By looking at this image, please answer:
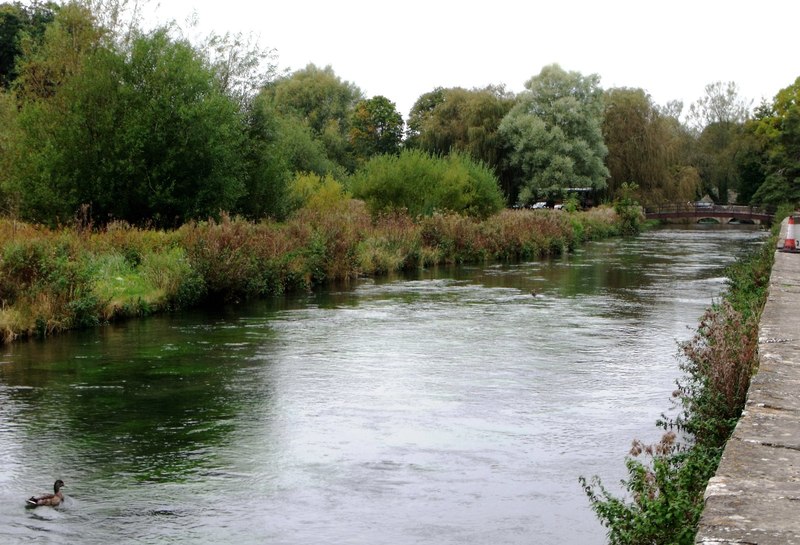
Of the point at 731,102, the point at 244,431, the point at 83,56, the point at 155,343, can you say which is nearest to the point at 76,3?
the point at 83,56

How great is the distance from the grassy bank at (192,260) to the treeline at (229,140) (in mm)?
2096

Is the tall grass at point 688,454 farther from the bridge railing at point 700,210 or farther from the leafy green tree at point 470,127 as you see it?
the bridge railing at point 700,210

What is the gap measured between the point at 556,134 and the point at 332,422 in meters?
53.7

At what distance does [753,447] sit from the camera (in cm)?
641

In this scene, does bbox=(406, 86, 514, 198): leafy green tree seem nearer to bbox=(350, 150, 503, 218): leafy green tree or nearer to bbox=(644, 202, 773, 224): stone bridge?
bbox=(644, 202, 773, 224): stone bridge

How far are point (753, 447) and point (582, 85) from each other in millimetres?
61681

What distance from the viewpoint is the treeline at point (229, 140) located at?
27.5 metres

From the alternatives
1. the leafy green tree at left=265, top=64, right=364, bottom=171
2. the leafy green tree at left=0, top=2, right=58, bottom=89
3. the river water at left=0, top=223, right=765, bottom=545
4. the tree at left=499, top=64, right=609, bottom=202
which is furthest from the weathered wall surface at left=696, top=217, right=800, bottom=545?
the leafy green tree at left=265, top=64, right=364, bottom=171

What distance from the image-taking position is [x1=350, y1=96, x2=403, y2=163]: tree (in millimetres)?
81500

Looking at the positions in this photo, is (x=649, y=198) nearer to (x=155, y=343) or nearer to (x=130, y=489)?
(x=155, y=343)

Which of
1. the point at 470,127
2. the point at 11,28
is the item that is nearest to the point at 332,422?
the point at 11,28

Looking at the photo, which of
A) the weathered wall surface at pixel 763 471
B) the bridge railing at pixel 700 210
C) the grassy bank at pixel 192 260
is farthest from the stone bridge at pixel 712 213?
the weathered wall surface at pixel 763 471

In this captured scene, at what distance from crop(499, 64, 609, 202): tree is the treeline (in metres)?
0.12

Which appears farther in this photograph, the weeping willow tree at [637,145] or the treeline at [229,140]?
the weeping willow tree at [637,145]
